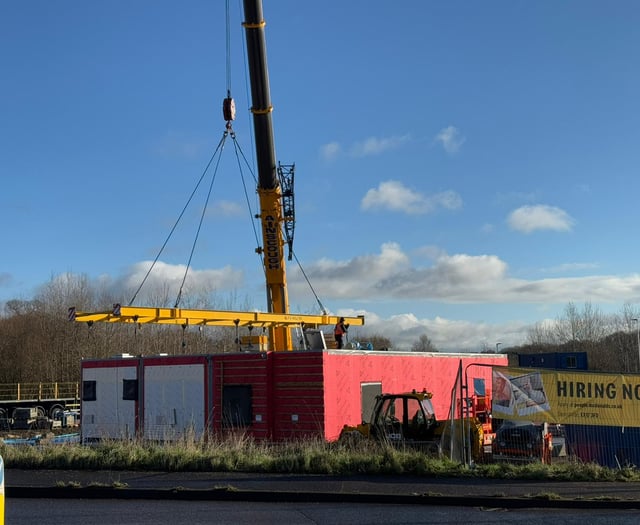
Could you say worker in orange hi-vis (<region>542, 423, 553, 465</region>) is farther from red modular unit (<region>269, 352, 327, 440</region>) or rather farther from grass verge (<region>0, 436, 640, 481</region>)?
red modular unit (<region>269, 352, 327, 440</region>)

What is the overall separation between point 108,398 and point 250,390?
6.15m

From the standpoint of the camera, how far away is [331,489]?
12.2 meters

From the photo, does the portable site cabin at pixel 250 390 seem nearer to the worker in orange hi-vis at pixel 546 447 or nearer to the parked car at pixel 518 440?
the parked car at pixel 518 440

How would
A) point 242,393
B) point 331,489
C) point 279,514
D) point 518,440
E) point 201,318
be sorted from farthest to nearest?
1. point 242,393
2. point 201,318
3. point 518,440
4. point 331,489
5. point 279,514

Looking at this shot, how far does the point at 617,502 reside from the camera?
36.3 feet

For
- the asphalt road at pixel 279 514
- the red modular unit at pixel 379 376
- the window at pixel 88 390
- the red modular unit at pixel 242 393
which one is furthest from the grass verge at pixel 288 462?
the window at pixel 88 390

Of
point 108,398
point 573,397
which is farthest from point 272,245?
point 573,397

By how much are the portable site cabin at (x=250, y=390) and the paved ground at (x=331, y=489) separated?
731cm

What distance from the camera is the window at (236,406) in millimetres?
21938

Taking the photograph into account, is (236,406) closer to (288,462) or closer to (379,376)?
(379,376)

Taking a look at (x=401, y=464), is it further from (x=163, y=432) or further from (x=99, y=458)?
(x=163, y=432)

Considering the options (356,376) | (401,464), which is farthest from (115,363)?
(401,464)

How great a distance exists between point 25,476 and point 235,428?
28.1 ft

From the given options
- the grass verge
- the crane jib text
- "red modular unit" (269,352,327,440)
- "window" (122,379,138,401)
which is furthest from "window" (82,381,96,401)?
the grass verge
